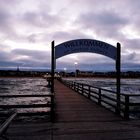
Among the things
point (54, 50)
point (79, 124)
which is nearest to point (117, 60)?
point (54, 50)

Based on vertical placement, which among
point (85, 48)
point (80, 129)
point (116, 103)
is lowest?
point (80, 129)

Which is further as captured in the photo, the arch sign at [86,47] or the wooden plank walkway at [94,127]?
the arch sign at [86,47]

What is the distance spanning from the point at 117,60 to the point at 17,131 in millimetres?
5881

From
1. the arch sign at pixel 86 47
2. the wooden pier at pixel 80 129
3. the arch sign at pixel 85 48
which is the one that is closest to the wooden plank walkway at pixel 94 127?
the wooden pier at pixel 80 129

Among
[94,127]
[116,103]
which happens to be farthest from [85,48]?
[94,127]

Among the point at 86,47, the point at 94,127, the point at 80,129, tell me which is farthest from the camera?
the point at 86,47

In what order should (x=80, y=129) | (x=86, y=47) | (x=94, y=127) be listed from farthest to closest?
(x=86, y=47) < (x=94, y=127) < (x=80, y=129)

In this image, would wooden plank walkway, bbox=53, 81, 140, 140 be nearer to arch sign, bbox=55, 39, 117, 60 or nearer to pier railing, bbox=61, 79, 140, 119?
pier railing, bbox=61, 79, 140, 119

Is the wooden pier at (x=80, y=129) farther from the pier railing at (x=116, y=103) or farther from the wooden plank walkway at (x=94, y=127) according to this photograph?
the pier railing at (x=116, y=103)

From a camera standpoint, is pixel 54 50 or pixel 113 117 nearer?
pixel 113 117

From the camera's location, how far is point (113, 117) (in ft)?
37.4

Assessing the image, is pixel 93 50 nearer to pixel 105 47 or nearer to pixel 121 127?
pixel 105 47

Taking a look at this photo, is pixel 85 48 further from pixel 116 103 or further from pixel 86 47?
pixel 116 103

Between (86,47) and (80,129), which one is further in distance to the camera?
(86,47)
